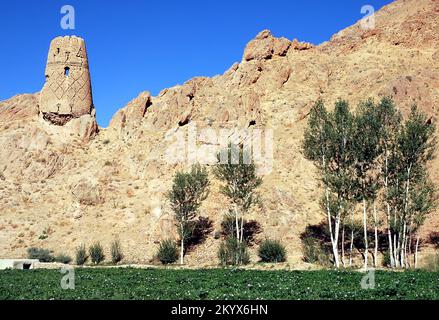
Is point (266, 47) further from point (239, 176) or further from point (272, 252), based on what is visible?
point (272, 252)

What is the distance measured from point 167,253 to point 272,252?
7.68 m

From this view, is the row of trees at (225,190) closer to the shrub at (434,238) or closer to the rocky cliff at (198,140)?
the rocky cliff at (198,140)

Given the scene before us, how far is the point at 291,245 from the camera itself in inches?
1416

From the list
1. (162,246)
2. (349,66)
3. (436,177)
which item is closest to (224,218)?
(162,246)

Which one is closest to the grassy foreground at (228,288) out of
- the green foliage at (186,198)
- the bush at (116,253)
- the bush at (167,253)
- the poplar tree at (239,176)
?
the bush at (167,253)

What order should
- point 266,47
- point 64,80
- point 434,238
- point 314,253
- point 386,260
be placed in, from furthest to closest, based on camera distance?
point 266,47
point 64,80
point 434,238
point 314,253
point 386,260

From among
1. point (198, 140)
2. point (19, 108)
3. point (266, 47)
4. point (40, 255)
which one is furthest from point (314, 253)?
point (19, 108)

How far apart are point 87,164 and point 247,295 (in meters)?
38.8

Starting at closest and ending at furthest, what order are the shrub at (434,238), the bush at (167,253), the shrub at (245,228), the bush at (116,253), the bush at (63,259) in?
1. the shrub at (434,238)
2. the bush at (167,253)
3. the bush at (116,253)
4. the shrub at (245,228)
5. the bush at (63,259)

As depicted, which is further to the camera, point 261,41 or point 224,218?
point 261,41

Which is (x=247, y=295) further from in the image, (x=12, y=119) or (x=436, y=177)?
(x=12, y=119)

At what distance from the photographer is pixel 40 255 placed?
3791 cm

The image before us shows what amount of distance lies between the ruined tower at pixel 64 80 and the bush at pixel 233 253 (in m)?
28.1

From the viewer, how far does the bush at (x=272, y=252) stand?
33125 millimetres
